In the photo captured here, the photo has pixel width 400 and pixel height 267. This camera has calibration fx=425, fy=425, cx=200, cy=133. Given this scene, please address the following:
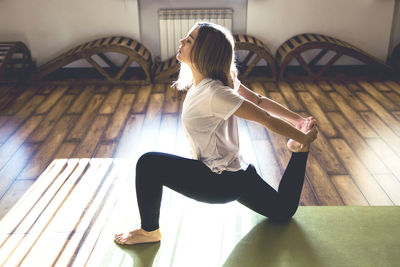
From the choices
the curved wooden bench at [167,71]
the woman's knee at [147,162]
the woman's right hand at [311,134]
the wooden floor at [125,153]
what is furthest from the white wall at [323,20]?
the woman's knee at [147,162]

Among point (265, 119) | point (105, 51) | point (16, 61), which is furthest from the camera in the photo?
point (16, 61)

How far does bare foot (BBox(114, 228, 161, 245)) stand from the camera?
205 centimetres

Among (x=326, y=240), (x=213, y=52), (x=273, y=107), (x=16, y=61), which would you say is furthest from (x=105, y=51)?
(x=326, y=240)

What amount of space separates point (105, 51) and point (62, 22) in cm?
73

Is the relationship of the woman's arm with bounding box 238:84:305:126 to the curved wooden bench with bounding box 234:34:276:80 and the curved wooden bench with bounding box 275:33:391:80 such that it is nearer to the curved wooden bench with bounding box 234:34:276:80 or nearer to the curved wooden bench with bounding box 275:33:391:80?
the curved wooden bench with bounding box 234:34:276:80

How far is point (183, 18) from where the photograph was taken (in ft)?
15.2

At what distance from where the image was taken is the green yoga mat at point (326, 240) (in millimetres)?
1951

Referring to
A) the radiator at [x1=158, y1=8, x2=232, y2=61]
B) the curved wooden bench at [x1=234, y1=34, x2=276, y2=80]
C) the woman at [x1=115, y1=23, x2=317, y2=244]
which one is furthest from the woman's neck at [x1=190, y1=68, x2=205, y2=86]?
the radiator at [x1=158, y1=8, x2=232, y2=61]

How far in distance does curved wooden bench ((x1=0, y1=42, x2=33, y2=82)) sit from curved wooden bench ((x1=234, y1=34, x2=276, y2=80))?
2307 millimetres

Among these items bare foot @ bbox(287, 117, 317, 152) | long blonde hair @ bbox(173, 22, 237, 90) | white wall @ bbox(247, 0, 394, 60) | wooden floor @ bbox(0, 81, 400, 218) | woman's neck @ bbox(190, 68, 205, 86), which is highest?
long blonde hair @ bbox(173, 22, 237, 90)

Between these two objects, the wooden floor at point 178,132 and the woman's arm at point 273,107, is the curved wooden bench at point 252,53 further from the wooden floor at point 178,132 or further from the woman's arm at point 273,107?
the woman's arm at point 273,107

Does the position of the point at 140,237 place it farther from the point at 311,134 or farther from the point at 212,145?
the point at 311,134

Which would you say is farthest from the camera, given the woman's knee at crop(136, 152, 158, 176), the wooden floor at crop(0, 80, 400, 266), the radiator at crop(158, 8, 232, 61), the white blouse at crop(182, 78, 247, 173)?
the radiator at crop(158, 8, 232, 61)

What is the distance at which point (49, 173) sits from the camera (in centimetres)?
278
